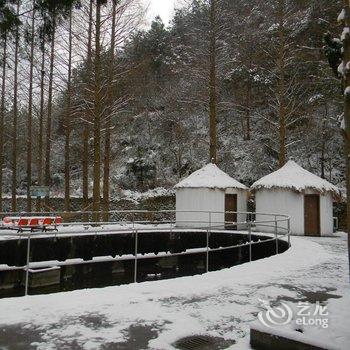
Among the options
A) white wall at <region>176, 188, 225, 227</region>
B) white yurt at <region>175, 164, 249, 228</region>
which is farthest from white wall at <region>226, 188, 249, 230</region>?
white wall at <region>176, 188, 225, 227</region>

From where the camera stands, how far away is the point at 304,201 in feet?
66.5

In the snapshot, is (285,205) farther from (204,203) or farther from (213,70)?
(213,70)

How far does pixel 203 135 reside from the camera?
136 ft

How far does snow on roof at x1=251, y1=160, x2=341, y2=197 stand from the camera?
19.9m

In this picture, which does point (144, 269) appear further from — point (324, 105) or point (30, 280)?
point (324, 105)

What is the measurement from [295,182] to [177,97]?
2387cm

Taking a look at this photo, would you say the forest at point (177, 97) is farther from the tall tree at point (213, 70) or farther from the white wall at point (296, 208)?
the white wall at point (296, 208)

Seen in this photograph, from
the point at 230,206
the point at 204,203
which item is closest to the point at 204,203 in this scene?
the point at 204,203

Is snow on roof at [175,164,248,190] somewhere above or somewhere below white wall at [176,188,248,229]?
above

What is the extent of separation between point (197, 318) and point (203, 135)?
36337mm

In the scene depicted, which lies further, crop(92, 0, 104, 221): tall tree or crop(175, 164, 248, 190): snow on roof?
crop(175, 164, 248, 190): snow on roof

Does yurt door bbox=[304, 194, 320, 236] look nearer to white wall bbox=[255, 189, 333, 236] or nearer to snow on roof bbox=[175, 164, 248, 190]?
white wall bbox=[255, 189, 333, 236]

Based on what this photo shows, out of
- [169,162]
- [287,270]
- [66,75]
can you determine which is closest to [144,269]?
[287,270]

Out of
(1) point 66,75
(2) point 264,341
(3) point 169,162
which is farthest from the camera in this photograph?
(3) point 169,162
